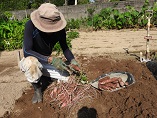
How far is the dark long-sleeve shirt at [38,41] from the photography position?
3309mm

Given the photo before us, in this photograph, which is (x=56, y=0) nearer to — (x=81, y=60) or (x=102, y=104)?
(x=81, y=60)

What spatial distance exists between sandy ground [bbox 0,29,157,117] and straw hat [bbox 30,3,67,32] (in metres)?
1.44

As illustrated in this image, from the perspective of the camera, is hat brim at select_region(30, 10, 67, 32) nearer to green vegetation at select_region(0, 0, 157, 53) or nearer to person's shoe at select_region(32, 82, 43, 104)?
person's shoe at select_region(32, 82, 43, 104)

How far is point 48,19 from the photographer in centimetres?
311

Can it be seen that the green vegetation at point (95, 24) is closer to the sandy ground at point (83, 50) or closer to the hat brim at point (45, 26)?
the sandy ground at point (83, 50)

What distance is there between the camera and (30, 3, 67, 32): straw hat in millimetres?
3102

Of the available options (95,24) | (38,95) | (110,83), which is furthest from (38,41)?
(95,24)

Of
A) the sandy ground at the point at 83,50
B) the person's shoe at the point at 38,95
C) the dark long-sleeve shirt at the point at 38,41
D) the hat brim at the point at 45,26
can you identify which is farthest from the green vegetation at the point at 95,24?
the hat brim at the point at 45,26

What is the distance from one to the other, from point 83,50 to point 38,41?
332 centimetres

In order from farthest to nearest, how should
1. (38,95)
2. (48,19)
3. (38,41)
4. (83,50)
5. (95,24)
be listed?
(95,24)
(83,50)
(38,95)
(38,41)
(48,19)

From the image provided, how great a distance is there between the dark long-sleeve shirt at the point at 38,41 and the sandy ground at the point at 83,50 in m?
0.97

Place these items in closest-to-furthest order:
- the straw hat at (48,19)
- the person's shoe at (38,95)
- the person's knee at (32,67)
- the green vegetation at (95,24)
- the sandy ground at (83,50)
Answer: the straw hat at (48,19)
the person's knee at (32,67)
the person's shoe at (38,95)
the sandy ground at (83,50)
the green vegetation at (95,24)

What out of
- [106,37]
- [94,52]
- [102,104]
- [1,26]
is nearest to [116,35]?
[106,37]

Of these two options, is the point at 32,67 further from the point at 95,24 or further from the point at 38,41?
the point at 95,24
